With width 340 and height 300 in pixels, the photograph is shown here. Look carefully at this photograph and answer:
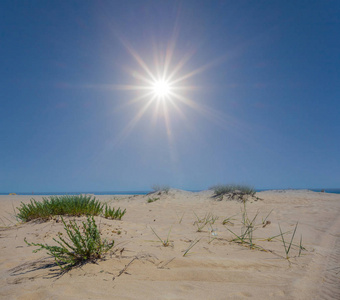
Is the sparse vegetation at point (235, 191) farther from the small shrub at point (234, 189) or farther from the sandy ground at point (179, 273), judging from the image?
the sandy ground at point (179, 273)

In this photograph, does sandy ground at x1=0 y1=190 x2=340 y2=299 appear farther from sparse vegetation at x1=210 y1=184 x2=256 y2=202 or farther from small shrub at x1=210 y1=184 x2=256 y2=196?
small shrub at x1=210 y1=184 x2=256 y2=196

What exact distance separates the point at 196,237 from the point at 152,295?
162cm

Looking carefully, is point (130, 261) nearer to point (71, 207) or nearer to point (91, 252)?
point (91, 252)

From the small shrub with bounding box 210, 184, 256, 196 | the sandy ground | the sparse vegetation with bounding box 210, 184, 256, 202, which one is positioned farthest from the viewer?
the small shrub with bounding box 210, 184, 256, 196

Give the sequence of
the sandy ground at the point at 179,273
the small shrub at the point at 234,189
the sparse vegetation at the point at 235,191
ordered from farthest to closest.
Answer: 1. the small shrub at the point at 234,189
2. the sparse vegetation at the point at 235,191
3. the sandy ground at the point at 179,273

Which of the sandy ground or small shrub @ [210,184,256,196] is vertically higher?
small shrub @ [210,184,256,196]

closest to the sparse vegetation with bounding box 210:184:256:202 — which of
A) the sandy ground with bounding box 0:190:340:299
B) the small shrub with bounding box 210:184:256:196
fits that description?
the small shrub with bounding box 210:184:256:196

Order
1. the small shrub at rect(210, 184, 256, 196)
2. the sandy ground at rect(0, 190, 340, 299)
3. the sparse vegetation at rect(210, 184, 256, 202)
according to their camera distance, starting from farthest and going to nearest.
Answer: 1. the small shrub at rect(210, 184, 256, 196)
2. the sparse vegetation at rect(210, 184, 256, 202)
3. the sandy ground at rect(0, 190, 340, 299)

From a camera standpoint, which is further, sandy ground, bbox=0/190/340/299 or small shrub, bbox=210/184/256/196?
small shrub, bbox=210/184/256/196

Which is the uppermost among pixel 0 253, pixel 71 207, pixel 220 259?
pixel 71 207

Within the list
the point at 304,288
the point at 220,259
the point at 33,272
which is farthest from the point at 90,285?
the point at 304,288

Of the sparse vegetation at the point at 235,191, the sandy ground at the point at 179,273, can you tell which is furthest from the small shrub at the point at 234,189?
the sandy ground at the point at 179,273

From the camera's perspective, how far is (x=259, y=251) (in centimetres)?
250

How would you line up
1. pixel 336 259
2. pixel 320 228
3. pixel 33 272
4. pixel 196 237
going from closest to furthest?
pixel 33 272 → pixel 336 259 → pixel 196 237 → pixel 320 228
